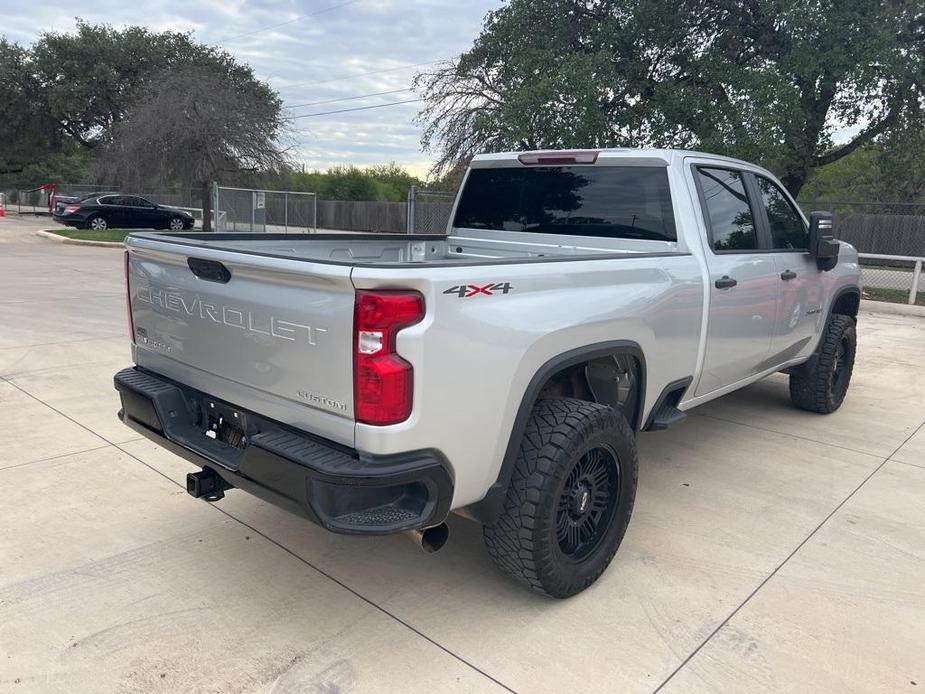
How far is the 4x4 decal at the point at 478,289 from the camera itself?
8.10 feet

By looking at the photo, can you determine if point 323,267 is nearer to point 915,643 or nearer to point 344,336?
point 344,336

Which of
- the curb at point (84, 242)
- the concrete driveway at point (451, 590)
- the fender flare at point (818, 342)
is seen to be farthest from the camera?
the curb at point (84, 242)

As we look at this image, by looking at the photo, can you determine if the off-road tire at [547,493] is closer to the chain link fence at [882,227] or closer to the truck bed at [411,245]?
the truck bed at [411,245]

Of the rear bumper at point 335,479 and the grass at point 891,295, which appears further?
the grass at point 891,295

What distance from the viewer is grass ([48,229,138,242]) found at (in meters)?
22.0

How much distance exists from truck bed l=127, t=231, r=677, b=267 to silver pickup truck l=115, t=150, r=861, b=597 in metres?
0.02

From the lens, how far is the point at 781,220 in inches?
194

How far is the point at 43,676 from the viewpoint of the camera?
8.41ft

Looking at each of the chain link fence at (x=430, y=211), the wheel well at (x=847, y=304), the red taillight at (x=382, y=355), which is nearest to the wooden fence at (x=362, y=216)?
the chain link fence at (x=430, y=211)

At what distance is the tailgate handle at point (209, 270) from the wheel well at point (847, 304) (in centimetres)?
494

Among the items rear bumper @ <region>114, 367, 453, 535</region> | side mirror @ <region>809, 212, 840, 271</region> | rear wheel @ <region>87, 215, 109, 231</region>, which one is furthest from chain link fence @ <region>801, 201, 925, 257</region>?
rear wheel @ <region>87, 215, 109, 231</region>

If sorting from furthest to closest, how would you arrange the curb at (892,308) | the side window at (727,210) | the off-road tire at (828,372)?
the curb at (892,308)
the off-road tire at (828,372)
the side window at (727,210)

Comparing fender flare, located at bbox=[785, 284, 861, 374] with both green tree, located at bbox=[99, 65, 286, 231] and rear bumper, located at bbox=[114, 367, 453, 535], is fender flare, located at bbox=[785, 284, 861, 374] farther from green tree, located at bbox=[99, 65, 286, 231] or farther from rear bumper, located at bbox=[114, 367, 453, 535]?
green tree, located at bbox=[99, 65, 286, 231]

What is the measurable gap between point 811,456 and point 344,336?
3865mm
